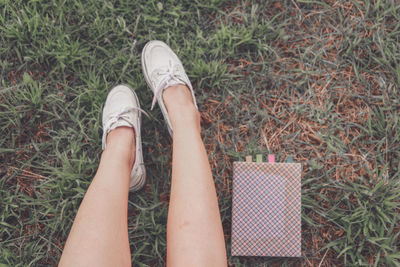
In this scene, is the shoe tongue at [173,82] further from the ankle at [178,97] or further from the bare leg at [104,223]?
the bare leg at [104,223]

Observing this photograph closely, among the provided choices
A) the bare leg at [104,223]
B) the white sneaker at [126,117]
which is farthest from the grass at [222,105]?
the bare leg at [104,223]

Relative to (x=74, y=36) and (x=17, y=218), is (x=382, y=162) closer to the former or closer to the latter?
(x=74, y=36)

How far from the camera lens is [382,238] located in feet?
4.84

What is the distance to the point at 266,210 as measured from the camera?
149cm

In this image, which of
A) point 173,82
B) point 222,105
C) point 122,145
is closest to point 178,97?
point 173,82

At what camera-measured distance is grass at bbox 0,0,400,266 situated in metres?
1.55

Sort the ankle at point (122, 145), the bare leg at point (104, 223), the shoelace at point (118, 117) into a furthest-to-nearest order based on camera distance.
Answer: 1. the shoelace at point (118, 117)
2. the ankle at point (122, 145)
3. the bare leg at point (104, 223)

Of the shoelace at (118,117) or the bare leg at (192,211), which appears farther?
the shoelace at (118,117)

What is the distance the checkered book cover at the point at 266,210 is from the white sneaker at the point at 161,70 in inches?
17.8

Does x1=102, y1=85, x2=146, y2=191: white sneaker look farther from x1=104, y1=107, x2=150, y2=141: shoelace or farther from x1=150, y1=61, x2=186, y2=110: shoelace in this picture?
x1=150, y1=61, x2=186, y2=110: shoelace

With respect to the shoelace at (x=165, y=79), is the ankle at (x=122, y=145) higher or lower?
lower

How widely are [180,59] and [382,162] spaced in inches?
45.8

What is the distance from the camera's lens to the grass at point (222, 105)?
1.55m

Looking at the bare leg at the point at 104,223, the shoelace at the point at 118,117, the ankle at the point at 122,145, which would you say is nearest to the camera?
the bare leg at the point at 104,223
